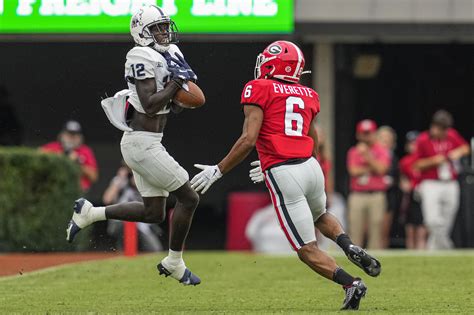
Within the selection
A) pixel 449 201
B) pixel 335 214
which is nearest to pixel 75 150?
pixel 335 214

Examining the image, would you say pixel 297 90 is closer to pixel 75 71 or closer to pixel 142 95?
pixel 142 95

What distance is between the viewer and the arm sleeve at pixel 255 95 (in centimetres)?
833

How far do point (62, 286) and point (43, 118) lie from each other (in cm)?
867

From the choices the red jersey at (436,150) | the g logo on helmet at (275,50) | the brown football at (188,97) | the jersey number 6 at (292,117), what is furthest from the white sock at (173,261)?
the red jersey at (436,150)

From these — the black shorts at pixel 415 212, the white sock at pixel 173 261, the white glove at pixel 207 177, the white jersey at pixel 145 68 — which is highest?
the white jersey at pixel 145 68

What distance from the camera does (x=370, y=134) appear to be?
16.1m

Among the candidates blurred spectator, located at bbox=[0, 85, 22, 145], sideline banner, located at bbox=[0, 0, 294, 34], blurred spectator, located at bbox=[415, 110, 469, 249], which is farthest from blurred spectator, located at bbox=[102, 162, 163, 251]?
blurred spectator, located at bbox=[415, 110, 469, 249]

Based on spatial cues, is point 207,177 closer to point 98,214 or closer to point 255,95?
point 255,95

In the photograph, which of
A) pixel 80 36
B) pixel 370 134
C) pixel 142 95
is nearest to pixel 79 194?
pixel 80 36

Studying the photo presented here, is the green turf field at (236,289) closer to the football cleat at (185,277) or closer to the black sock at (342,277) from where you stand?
the football cleat at (185,277)

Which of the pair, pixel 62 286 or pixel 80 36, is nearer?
pixel 62 286

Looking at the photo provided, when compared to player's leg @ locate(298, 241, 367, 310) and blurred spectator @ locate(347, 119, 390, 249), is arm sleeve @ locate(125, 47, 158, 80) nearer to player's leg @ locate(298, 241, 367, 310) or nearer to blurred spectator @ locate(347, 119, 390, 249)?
player's leg @ locate(298, 241, 367, 310)

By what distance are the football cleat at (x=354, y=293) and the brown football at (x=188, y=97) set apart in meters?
1.84

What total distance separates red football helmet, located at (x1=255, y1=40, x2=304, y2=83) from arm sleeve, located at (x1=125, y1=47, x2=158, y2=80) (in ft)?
2.78
